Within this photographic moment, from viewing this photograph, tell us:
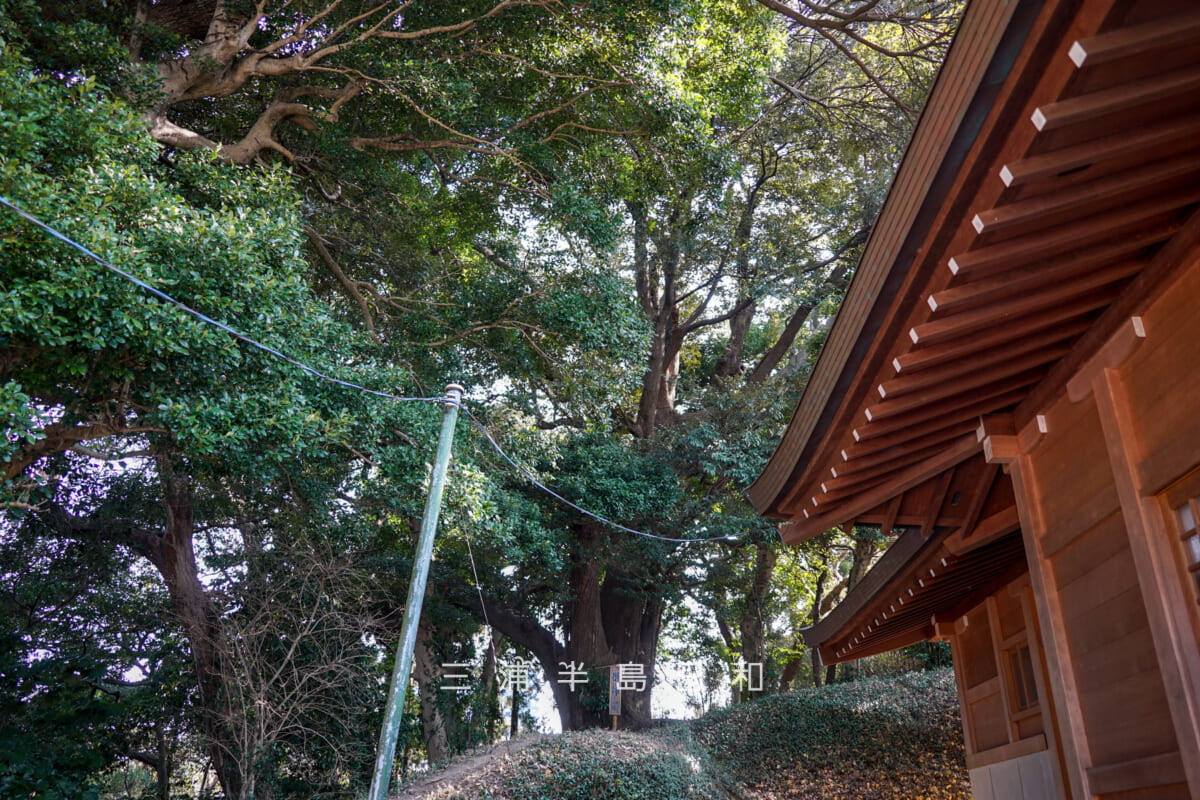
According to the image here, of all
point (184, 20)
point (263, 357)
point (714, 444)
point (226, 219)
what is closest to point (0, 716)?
point (263, 357)

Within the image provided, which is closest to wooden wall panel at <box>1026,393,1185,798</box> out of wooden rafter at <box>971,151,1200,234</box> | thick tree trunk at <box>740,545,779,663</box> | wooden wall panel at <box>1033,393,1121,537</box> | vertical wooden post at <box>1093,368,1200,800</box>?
wooden wall panel at <box>1033,393,1121,537</box>

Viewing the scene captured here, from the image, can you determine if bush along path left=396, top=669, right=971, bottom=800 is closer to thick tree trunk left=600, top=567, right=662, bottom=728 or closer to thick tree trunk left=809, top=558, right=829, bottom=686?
thick tree trunk left=600, top=567, right=662, bottom=728

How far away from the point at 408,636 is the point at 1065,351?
4.66m

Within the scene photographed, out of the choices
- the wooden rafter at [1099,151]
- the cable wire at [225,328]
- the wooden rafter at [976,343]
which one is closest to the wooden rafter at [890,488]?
the wooden rafter at [976,343]

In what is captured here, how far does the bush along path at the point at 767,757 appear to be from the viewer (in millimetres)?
9438

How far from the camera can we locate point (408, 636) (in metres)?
5.92

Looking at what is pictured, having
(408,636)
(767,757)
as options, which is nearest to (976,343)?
(408,636)

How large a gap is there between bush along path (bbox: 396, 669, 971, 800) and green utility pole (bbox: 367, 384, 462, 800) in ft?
11.8

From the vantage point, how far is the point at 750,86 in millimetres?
11078

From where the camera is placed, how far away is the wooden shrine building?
229 centimetres

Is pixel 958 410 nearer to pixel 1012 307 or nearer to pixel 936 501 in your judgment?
pixel 1012 307

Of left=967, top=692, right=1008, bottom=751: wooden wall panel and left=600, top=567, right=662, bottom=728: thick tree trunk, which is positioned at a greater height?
left=600, top=567, right=662, bottom=728: thick tree trunk

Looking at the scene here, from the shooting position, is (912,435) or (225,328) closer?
(912,435)

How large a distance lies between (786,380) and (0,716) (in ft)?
41.1
